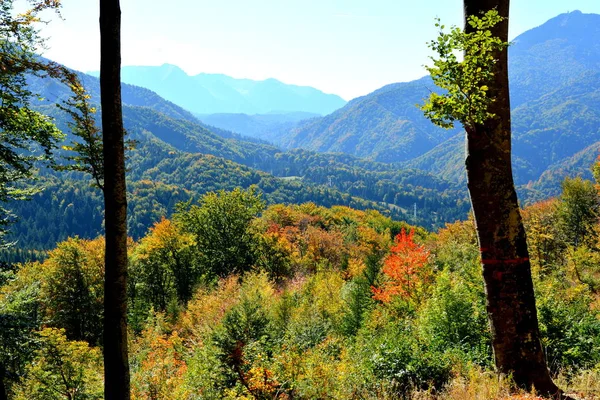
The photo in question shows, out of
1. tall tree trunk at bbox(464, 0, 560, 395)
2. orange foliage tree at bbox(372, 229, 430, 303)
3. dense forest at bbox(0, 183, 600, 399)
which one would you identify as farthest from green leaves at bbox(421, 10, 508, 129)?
orange foliage tree at bbox(372, 229, 430, 303)

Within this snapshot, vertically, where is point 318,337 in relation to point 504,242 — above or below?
below

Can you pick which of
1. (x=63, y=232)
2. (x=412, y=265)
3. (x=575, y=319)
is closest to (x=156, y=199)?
(x=63, y=232)

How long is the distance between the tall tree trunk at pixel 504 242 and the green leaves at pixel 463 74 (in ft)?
1.74

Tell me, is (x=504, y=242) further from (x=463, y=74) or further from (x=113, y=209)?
(x=113, y=209)

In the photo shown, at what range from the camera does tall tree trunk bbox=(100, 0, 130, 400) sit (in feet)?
15.5

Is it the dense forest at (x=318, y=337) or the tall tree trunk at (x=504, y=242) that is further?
the dense forest at (x=318, y=337)

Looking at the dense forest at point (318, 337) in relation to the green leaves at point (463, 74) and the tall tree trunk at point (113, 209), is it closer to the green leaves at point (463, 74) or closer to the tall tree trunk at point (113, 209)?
the tall tree trunk at point (113, 209)

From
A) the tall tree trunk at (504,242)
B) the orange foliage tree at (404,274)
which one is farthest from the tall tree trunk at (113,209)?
the orange foliage tree at (404,274)

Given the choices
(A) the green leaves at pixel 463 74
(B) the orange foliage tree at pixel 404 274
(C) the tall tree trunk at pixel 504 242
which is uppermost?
(A) the green leaves at pixel 463 74

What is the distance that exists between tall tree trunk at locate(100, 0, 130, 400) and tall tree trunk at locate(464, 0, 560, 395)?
176 inches

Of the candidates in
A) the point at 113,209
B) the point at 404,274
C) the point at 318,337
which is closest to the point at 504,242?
the point at 113,209

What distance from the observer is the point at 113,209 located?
482 centimetres

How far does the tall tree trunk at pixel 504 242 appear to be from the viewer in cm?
440

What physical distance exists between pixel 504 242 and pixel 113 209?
4.93m
